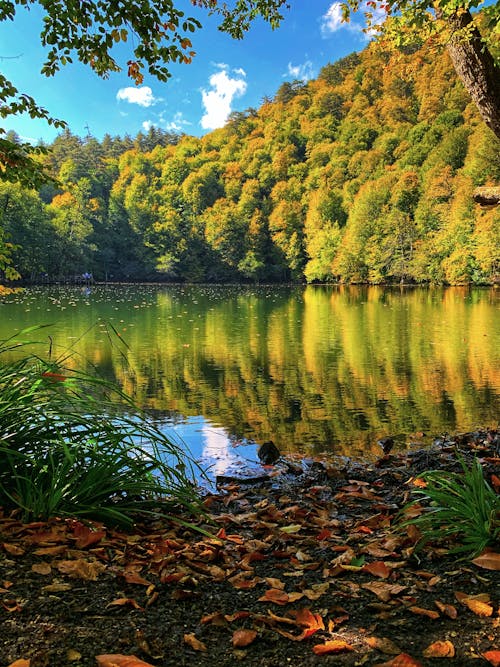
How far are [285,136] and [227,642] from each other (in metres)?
92.0

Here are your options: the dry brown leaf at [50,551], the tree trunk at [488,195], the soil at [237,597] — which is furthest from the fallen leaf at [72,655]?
the tree trunk at [488,195]

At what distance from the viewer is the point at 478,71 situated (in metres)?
4.12

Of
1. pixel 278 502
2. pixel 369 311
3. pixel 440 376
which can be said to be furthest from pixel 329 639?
pixel 369 311

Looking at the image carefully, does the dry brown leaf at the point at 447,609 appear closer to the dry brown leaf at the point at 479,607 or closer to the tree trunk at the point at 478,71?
the dry brown leaf at the point at 479,607

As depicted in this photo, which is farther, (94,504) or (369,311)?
(369,311)

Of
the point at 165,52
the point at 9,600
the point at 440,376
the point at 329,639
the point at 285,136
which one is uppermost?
the point at 285,136

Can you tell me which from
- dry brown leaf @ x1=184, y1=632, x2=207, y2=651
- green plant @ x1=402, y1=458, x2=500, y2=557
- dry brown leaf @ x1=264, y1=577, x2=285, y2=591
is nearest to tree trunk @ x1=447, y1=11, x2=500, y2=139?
green plant @ x1=402, y1=458, x2=500, y2=557

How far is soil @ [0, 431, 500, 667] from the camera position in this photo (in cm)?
178

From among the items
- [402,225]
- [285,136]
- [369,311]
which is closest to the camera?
A: [369,311]

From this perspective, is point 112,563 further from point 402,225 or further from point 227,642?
point 402,225

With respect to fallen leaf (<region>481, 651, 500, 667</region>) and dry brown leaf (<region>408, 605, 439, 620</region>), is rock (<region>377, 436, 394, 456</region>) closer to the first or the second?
dry brown leaf (<region>408, 605, 439, 620</region>)

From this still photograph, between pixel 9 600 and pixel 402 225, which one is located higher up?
pixel 402 225

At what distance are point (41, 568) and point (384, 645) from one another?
54.9 inches

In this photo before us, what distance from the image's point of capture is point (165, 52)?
176 inches
